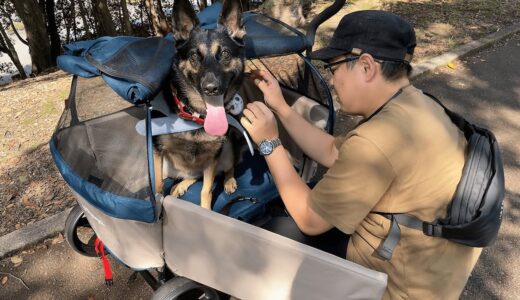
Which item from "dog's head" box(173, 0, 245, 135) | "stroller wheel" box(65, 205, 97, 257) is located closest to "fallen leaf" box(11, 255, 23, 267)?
"stroller wheel" box(65, 205, 97, 257)

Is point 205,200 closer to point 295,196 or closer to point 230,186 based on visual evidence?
point 230,186

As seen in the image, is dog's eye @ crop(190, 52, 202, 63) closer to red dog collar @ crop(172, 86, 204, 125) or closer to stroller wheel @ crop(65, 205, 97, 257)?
Result: red dog collar @ crop(172, 86, 204, 125)

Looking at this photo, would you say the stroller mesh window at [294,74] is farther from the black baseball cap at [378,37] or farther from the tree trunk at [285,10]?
the tree trunk at [285,10]

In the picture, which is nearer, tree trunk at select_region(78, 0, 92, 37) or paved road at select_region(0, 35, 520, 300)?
paved road at select_region(0, 35, 520, 300)

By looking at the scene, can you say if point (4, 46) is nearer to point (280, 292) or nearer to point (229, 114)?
point (229, 114)

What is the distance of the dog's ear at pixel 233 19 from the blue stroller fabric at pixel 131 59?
0.08 meters

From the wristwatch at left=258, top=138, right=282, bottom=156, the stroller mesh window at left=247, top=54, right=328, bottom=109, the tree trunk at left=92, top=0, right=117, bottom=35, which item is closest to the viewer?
the wristwatch at left=258, top=138, right=282, bottom=156

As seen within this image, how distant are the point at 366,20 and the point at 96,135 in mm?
1518

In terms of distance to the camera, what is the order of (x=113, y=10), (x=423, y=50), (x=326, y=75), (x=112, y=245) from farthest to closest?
(x=113, y=10)
(x=423, y=50)
(x=326, y=75)
(x=112, y=245)

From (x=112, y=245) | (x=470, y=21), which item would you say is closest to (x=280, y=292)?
(x=112, y=245)

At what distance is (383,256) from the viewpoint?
1401 mm

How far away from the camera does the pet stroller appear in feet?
4.50

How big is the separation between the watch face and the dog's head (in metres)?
0.42

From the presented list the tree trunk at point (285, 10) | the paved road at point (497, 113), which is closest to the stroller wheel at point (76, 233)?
the paved road at point (497, 113)
